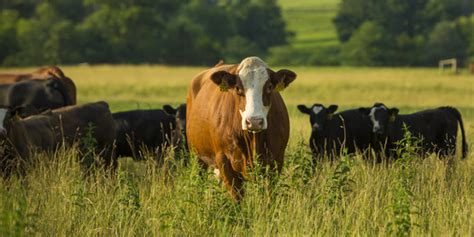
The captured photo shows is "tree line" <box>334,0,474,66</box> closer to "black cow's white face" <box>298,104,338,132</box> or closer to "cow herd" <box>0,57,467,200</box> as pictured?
"cow herd" <box>0,57,467,200</box>

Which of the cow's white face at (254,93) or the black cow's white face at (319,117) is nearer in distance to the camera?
the cow's white face at (254,93)

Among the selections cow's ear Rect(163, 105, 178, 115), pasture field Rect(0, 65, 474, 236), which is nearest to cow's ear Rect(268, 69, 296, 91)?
pasture field Rect(0, 65, 474, 236)

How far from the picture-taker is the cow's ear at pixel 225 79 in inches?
412

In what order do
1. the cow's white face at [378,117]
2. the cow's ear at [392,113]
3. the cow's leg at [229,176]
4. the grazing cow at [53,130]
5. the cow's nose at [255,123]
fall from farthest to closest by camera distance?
the cow's ear at [392,113], the cow's white face at [378,117], the grazing cow at [53,130], the cow's leg at [229,176], the cow's nose at [255,123]

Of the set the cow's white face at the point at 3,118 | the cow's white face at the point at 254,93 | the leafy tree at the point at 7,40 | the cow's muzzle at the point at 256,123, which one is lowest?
the leafy tree at the point at 7,40

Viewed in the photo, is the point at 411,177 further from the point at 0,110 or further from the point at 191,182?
the point at 0,110

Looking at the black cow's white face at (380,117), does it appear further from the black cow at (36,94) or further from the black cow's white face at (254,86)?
the black cow at (36,94)

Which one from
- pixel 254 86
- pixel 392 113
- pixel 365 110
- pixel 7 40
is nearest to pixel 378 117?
pixel 392 113

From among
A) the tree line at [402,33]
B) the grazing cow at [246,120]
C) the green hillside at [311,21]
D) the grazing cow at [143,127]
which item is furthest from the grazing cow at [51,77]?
the green hillside at [311,21]

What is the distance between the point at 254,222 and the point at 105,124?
6.16 m

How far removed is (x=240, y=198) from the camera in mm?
10539

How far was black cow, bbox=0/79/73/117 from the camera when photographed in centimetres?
2002

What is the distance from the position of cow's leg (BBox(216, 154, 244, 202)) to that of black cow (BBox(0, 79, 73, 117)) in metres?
9.45

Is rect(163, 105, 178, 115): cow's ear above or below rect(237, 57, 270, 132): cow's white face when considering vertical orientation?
below
